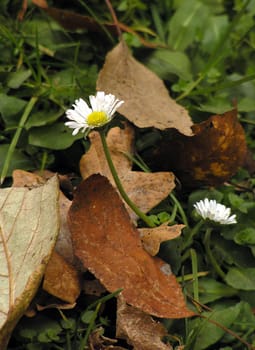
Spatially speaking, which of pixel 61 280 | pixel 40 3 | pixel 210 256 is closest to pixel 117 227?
pixel 61 280

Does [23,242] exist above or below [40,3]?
below

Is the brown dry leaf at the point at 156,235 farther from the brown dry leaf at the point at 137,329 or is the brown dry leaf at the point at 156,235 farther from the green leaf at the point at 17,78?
the green leaf at the point at 17,78

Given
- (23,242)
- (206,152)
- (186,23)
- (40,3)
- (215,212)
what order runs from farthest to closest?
(186,23)
(40,3)
(206,152)
(215,212)
(23,242)

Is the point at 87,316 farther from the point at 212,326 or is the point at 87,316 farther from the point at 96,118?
the point at 96,118

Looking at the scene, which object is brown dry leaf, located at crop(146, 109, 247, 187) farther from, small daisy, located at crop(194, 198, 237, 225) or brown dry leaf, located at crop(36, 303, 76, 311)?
brown dry leaf, located at crop(36, 303, 76, 311)

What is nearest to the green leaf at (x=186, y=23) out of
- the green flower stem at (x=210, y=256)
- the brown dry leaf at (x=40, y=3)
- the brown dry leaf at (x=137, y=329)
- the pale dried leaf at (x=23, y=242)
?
the brown dry leaf at (x=40, y=3)
